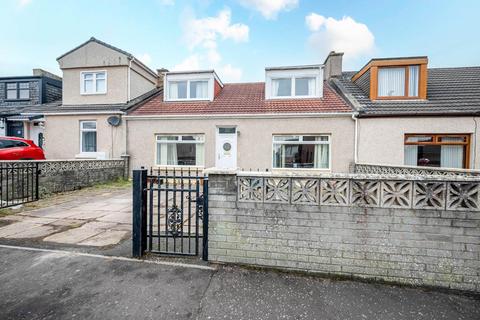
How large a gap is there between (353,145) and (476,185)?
735 cm

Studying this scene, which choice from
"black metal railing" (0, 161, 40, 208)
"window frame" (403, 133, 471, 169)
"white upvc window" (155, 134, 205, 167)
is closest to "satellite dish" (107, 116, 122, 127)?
"white upvc window" (155, 134, 205, 167)

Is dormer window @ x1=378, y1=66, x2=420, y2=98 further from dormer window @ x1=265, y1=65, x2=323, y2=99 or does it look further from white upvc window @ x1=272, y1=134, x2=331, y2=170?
white upvc window @ x1=272, y1=134, x2=331, y2=170

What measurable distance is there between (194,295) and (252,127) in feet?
27.5

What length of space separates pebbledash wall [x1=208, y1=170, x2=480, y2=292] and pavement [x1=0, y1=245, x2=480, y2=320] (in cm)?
21

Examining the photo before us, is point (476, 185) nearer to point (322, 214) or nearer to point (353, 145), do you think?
point (322, 214)

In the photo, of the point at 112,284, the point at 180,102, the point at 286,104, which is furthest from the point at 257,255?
the point at 180,102

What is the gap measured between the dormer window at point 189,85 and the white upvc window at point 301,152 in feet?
16.0

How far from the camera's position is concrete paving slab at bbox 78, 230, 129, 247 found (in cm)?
384

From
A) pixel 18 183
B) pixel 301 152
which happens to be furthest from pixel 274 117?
pixel 18 183

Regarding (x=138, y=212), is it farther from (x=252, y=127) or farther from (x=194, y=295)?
(x=252, y=127)

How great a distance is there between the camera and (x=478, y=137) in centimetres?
855

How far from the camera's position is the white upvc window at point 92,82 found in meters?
12.4

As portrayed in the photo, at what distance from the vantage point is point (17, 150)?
29.6 ft

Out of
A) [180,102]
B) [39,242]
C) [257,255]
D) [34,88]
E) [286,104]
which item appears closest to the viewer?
[257,255]
